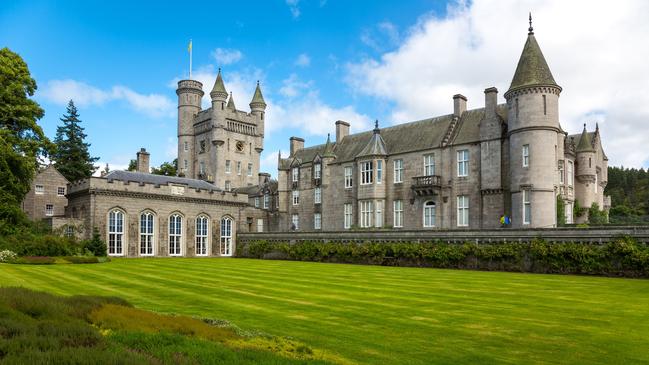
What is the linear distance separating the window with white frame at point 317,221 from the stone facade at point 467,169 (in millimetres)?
99

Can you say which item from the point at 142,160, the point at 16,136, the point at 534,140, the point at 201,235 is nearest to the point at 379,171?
the point at 534,140

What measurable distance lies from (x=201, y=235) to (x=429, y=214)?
1994 centimetres

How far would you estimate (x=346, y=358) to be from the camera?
8.01 metres

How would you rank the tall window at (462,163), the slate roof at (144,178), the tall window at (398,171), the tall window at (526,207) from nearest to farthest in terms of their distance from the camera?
the tall window at (526,207), the tall window at (462,163), the slate roof at (144,178), the tall window at (398,171)

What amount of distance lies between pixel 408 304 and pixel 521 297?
160 inches

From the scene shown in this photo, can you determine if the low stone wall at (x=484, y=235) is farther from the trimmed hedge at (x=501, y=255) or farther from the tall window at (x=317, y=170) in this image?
the tall window at (x=317, y=170)

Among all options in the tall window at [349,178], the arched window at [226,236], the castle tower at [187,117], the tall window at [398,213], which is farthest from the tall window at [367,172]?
the castle tower at [187,117]

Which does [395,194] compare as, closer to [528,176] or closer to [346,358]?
[528,176]

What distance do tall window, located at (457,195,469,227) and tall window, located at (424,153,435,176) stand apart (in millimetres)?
3293

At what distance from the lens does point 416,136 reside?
43.4 metres

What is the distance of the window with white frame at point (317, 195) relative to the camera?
50.2m

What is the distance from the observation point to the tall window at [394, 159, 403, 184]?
4338 cm

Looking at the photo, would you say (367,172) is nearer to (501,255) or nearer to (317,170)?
(317,170)

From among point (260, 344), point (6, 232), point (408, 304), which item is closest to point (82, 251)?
point (6, 232)
